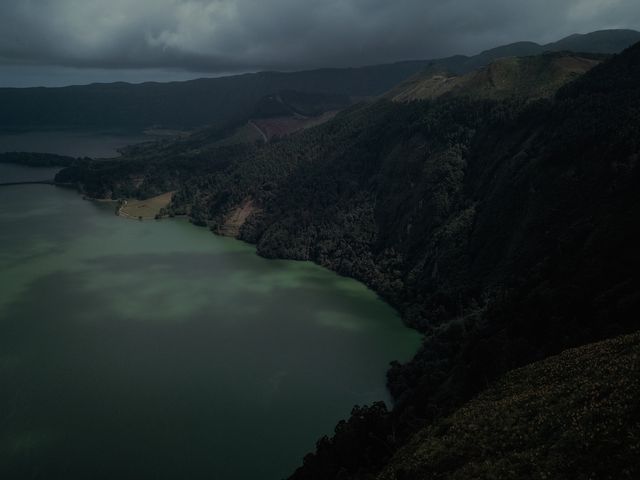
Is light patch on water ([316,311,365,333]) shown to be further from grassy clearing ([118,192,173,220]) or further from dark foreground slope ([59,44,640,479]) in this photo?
grassy clearing ([118,192,173,220])

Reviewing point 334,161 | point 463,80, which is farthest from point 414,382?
point 463,80

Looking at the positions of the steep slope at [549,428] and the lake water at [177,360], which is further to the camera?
the lake water at [177,360]

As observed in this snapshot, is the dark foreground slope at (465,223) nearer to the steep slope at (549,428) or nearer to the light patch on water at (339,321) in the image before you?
the steep slope at (549,428)

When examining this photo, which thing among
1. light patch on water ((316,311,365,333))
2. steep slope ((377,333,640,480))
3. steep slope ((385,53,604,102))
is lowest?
light patch on water ((316,311,365,333))

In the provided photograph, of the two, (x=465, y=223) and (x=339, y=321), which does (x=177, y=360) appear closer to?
(x=339, y=321)

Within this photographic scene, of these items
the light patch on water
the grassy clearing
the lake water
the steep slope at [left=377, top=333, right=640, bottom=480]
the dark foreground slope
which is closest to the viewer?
the steep slope at [left=377, top=333, right=640, bottom=480]

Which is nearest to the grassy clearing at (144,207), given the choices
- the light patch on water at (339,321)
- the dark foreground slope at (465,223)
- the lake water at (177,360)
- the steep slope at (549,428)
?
the dark foreground slope at (465,223)

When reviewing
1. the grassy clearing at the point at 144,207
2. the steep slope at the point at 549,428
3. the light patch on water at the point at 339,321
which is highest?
the steep slope at the point at 549,428

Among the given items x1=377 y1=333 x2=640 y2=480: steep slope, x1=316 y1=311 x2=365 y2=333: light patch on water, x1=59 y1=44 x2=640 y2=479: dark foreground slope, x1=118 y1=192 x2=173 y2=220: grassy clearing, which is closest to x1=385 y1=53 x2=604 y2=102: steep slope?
x1=59 y1=44 x2=640 y2=479: dark foreground slope
